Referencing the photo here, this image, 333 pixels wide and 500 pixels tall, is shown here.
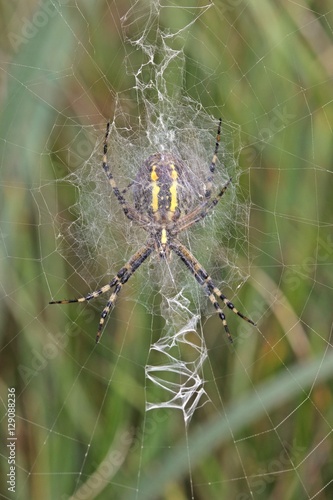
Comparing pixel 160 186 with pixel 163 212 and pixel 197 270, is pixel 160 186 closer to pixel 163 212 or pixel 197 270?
pixel 163 212

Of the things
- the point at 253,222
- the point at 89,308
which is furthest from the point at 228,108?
the point at 89,308

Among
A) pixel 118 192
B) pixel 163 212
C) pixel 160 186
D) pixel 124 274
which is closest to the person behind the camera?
pixel 160 186

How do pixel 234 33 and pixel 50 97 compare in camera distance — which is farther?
pixel 234 33

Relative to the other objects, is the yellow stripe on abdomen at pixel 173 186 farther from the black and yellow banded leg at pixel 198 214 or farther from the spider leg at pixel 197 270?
the spider leg at pixel 197 270

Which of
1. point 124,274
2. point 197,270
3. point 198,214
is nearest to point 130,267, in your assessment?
point 124,274

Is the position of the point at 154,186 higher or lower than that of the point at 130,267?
higher

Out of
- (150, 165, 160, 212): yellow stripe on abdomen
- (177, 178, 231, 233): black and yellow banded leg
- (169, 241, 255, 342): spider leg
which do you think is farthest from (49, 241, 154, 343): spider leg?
(150, 165, 160, 212): yellow stripe on abdomen

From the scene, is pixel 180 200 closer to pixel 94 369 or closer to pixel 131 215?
pixel 131 215
